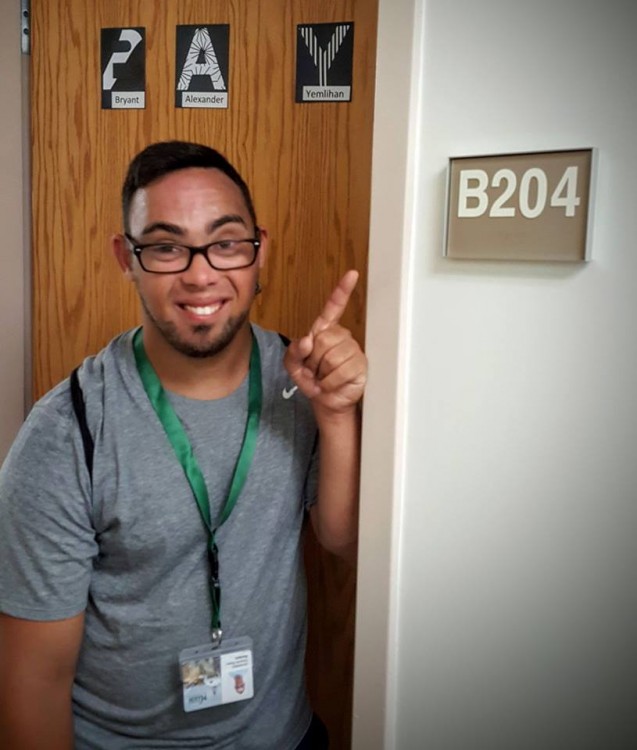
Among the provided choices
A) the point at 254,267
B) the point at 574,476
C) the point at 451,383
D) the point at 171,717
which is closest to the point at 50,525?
the point at 171,717

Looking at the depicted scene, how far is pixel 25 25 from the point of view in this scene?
5.60 feet

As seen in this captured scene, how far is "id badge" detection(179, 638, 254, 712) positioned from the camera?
1169 millimetres

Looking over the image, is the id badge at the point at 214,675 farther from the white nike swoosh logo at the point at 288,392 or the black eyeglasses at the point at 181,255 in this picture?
the black eyeglasses at the point at 181,255

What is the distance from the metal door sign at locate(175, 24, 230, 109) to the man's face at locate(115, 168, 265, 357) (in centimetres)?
46

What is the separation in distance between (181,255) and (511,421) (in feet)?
1.98

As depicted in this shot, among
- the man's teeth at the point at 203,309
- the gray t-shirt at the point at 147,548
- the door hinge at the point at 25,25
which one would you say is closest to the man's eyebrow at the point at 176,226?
the man's teeth at the point at 203,309

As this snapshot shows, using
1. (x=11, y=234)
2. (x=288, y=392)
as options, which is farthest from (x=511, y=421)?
(x=11, y=234)

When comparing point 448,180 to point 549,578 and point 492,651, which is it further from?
point 492,651

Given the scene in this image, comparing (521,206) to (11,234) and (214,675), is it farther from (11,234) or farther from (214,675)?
(11,234)

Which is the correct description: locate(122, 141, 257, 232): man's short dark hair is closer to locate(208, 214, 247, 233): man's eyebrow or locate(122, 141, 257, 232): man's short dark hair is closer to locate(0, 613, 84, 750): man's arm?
locate(208, 214, 247, 233): man's eyebrow

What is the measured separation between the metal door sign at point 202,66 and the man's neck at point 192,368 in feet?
2.06

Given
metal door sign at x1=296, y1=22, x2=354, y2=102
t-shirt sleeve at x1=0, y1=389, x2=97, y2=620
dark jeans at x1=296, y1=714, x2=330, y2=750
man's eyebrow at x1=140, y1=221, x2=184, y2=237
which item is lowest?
dark jeans at x1=296, y1=714, x2=330, y2=750

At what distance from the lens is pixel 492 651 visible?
974 mm

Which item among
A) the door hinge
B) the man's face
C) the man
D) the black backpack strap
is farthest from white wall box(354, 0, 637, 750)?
the door hinge
